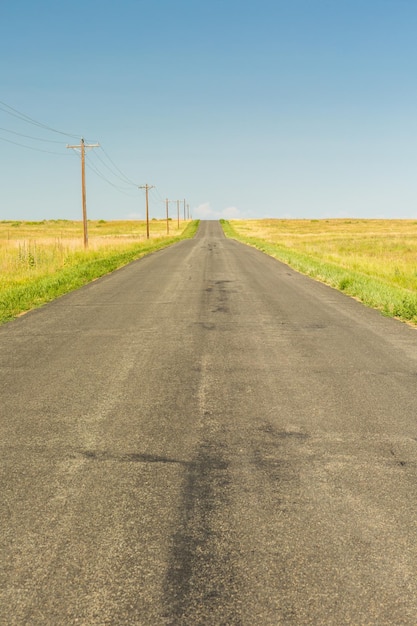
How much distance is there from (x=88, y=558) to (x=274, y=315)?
8.60 meters

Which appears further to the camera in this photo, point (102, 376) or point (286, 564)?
point (102, 376)

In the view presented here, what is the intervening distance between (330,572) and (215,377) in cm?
375

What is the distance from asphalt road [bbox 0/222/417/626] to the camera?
256cm

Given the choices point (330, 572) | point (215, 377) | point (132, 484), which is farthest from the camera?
point (215, 377)

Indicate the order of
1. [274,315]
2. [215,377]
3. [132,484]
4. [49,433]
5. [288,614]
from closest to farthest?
[288,614] < [132,484] < [49,433] < [215,377] < [274,315]

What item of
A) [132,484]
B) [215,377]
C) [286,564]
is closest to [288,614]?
[286,564]

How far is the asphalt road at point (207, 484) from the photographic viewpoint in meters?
2.56

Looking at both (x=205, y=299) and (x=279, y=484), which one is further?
(x=205, y=299)

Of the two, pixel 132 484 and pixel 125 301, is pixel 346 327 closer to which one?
pixel 125 301

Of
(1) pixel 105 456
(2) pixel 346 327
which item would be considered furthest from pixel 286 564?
(2) pixel 346 327

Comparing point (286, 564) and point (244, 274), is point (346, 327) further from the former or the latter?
point (244, 274)

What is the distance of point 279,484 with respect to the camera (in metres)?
3.69

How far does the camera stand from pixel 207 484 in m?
3.66

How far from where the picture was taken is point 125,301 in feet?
42.4
